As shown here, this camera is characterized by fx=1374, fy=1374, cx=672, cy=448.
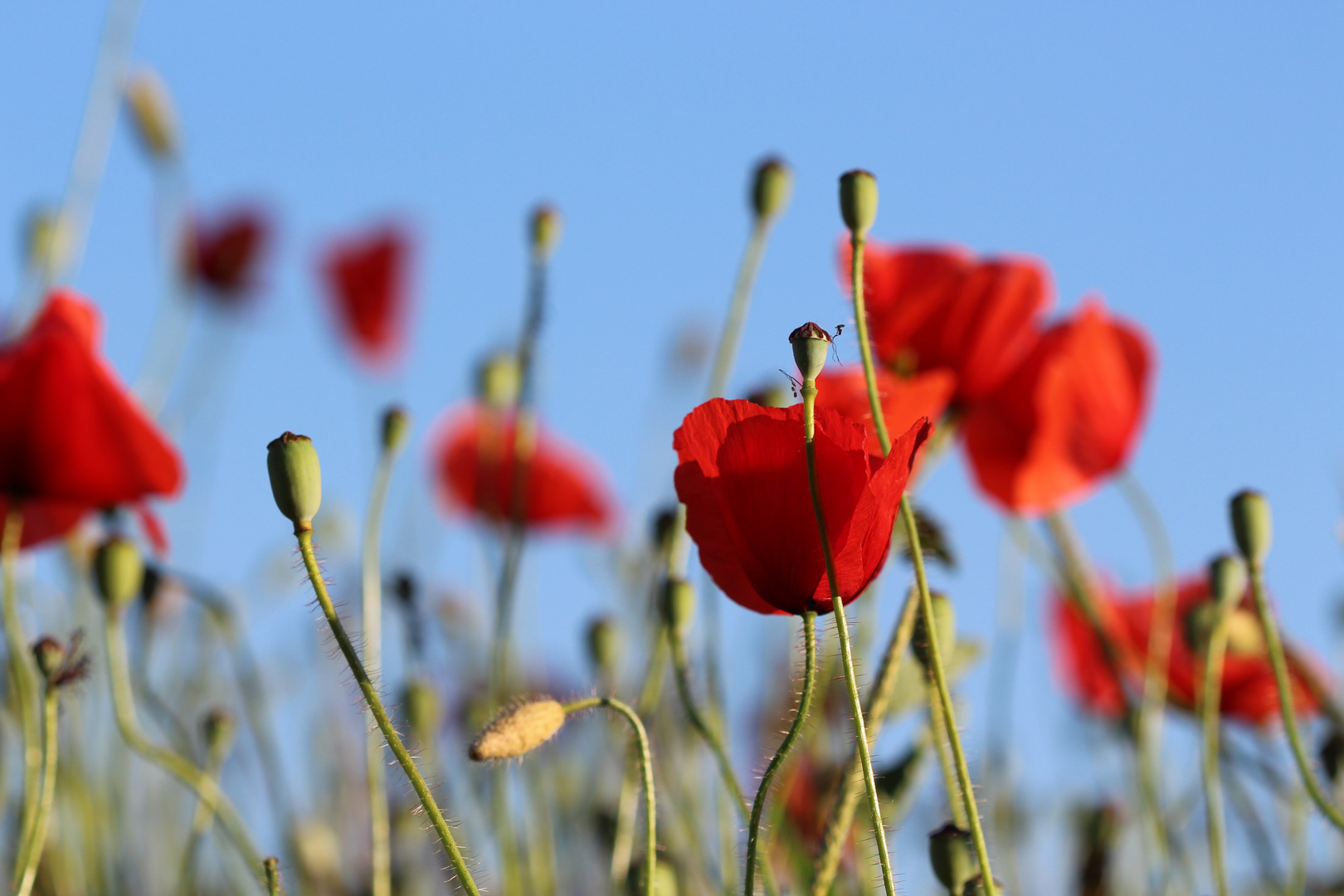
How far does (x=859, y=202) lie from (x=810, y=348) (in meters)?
0.17

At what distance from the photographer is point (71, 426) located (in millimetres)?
1061

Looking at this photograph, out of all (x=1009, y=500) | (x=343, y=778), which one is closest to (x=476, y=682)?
(x=343, y=778)

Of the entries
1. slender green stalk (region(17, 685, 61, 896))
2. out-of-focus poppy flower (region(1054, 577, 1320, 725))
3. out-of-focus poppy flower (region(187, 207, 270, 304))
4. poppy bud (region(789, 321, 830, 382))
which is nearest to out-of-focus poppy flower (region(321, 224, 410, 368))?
out-of-focus poppy flower (region(187, 207, 270, 304))

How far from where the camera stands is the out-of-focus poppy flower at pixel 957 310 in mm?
1251

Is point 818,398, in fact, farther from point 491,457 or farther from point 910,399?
point 491,457

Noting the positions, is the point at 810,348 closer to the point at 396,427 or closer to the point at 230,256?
the point at 396,427

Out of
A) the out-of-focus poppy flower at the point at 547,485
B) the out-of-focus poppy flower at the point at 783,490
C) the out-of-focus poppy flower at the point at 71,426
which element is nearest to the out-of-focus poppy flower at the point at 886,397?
the out-of-focus poppy flower at the point at 783,490

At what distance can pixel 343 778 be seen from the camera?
6.09ft

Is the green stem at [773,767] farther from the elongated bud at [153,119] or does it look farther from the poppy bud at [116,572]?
the elongated bud at [153,119]

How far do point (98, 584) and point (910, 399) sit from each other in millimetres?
583

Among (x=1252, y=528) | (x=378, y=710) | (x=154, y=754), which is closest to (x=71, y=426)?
(x=154, y=754)

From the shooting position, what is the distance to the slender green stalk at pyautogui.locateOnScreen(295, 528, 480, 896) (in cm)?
51

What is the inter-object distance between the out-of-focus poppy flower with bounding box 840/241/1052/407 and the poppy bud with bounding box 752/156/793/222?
200 millimetres

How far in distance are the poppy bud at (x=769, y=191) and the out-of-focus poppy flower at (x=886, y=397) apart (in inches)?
6.0
